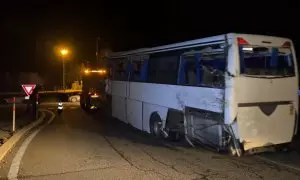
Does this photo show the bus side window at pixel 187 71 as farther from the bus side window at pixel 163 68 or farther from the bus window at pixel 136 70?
the bus window at pixel 136 70

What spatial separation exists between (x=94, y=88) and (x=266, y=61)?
11.9 m

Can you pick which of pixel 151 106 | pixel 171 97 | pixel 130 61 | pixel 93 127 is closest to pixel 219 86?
pixel 171 97

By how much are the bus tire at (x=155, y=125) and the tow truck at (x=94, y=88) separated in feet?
19.7

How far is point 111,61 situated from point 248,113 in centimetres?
977

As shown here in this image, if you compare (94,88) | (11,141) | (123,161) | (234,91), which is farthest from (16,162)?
(94,88)

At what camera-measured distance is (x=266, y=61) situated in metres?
9.35

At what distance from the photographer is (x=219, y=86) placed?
8.99 meters

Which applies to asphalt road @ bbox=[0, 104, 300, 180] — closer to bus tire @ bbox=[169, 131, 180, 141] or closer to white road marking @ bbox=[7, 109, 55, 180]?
white road marking @ bbox=[7, 109, 55, 180]

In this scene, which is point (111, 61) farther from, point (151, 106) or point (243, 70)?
point (243, 70)

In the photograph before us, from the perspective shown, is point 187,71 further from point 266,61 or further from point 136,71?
point 136,71

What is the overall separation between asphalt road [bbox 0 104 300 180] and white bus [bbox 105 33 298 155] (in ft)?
2.04

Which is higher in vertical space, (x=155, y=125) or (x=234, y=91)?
(x=234, y=91)

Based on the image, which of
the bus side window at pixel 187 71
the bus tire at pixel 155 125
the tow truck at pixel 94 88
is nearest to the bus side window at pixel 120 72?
the tow truck at pixel 94 88

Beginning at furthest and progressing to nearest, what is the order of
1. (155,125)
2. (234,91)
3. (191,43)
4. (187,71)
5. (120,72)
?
1. (120,72)
2. (155,125)
3. (187,71)
4. (191,43)
5. (234,91)
